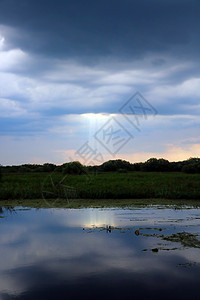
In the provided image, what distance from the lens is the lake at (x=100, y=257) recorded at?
4430 millimetres

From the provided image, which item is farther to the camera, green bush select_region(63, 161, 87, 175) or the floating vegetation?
green bush select_region(63, 161, 87, 175)

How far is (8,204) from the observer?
12102 millimetres

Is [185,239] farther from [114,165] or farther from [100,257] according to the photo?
[114,165]

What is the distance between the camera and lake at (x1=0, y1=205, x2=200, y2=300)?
174 inches

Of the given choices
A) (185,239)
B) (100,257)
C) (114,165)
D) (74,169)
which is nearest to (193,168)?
(114,165)

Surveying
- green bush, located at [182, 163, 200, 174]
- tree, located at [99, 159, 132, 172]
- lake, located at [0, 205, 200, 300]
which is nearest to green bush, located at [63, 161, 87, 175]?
tree, located at [99, 159, 132, 172]

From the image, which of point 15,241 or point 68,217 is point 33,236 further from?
point 68,217

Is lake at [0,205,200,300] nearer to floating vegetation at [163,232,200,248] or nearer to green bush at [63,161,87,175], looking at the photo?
floating vegetation at [163,232,200,248]

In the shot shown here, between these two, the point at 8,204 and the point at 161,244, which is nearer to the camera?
the point at 161,244

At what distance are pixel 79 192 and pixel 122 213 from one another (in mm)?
3968

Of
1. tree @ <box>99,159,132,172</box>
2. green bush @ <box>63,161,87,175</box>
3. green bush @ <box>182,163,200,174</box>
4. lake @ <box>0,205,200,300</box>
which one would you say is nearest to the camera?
lake @ <box>0,205,200,300</box>

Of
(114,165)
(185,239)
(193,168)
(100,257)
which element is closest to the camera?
(100,257)

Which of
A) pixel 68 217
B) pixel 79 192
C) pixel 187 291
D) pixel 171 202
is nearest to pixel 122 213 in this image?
pixel 68 217

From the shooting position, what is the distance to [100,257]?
18.9 ft
